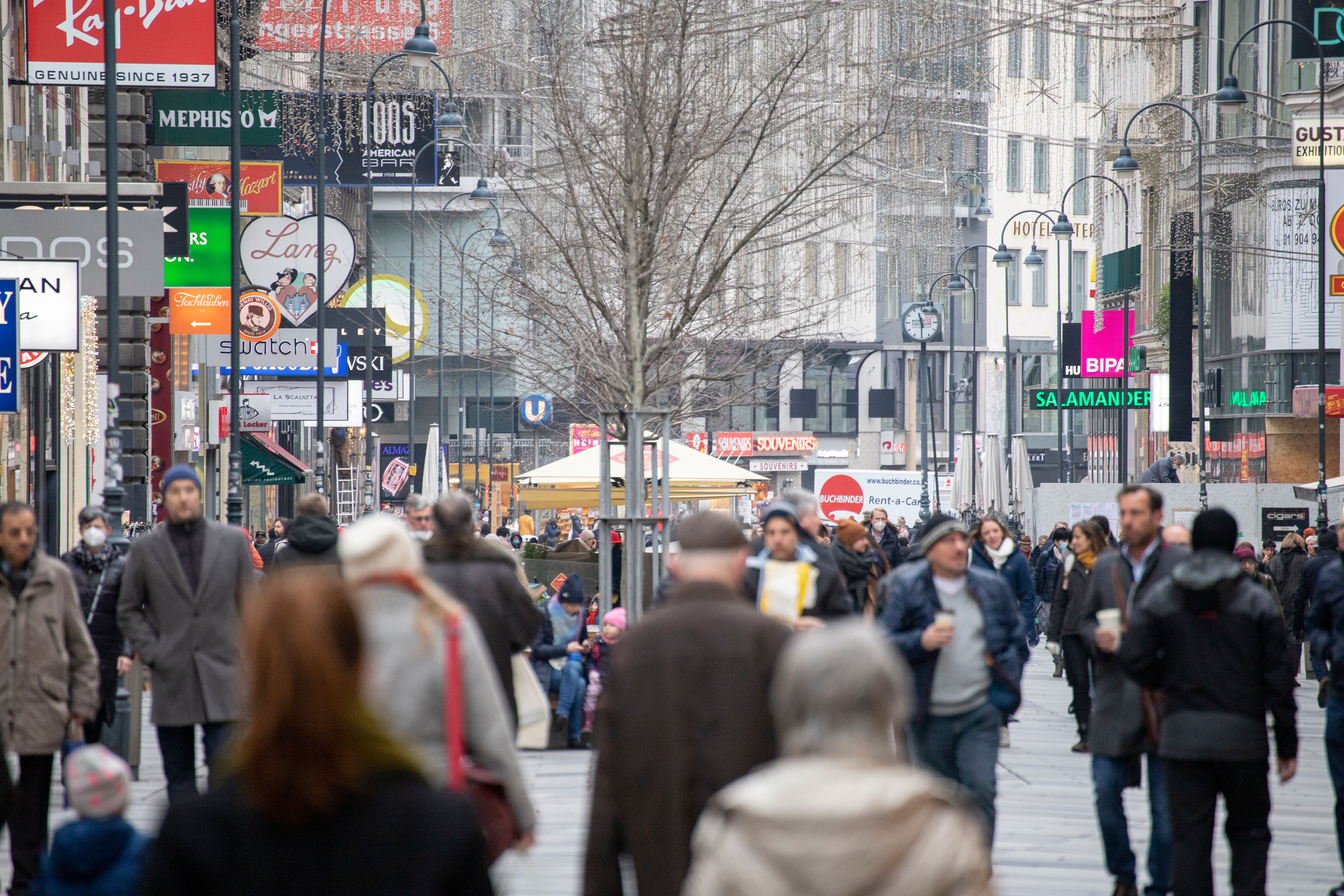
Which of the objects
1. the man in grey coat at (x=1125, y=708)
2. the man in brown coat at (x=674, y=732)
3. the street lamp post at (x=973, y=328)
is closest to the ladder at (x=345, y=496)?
the street lamp post at (x=973, y=328)

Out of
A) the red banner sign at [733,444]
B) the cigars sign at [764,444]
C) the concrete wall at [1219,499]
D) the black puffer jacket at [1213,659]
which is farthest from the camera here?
the cigars sign at [764,444]

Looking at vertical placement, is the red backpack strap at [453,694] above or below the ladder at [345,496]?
above

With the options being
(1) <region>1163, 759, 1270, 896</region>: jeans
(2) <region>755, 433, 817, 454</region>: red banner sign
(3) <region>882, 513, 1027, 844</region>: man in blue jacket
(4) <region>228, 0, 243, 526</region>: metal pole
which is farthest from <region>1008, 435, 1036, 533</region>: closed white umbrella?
(2) <region>755, 433, 817, 454</region>: red banner sign

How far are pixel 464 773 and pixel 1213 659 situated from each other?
3560mm

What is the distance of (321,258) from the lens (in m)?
27.1

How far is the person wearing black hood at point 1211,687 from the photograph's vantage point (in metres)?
7.16

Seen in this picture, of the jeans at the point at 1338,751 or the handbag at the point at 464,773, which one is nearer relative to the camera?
the handbag at the point at 464,773

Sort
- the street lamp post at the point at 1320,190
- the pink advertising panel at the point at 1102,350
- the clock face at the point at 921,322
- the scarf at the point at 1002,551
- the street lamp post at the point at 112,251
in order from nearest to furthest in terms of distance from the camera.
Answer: the street lamp post at the point at 112,251, the scarf at the point at 1002,551, the street lamp post at the point at 1320,190, the pink advertising panel at the point at 1102,350, the clock face at the point at 921,322

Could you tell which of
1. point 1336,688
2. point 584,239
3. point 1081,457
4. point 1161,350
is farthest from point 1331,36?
point 1081,457

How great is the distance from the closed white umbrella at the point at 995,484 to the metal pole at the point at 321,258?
15011mm

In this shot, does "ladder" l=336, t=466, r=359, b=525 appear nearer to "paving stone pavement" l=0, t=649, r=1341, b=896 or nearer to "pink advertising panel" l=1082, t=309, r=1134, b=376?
"pink advertising panel" l=1082, t=309, r=1134, b=376

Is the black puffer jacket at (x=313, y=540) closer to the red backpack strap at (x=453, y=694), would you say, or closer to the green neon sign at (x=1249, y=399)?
the red backpack strap at (x=453, y=694)

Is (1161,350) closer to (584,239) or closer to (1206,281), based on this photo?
(1206,281)

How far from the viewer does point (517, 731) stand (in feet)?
22.5
